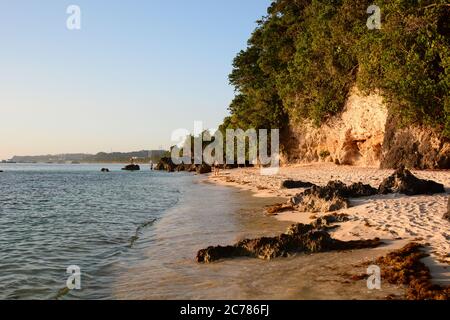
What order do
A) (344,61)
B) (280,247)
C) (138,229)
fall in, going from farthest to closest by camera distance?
1. (344,61)
2. (138,229)
3. (280,247)

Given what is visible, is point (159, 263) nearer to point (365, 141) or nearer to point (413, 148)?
point (413, 148)

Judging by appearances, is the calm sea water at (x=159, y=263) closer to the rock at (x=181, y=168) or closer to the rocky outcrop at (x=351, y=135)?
the rocky outcrop at (x=351, y=135)

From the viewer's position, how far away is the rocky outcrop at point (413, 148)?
2647 cm

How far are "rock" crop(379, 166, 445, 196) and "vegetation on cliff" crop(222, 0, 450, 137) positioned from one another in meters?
8.27

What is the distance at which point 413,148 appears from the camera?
92.4ft

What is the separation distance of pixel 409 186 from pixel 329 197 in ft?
10.9

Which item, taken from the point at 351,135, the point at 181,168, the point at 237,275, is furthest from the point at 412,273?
the point at 181,168

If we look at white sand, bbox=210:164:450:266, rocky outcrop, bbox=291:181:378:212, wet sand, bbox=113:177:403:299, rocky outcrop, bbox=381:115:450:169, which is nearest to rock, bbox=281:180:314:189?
rocky outcrop, bbox=381:115:450:169

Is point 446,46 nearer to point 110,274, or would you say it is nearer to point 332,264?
point 332,264

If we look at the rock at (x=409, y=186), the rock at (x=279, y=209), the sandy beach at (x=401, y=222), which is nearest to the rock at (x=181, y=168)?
the rock at (x=279, y=209)

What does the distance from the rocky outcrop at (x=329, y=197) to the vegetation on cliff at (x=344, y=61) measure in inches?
377

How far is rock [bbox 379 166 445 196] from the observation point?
642 inches

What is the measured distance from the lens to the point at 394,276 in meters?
7.42

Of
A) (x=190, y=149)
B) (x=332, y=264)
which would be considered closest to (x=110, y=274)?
(x=332, y=264)
